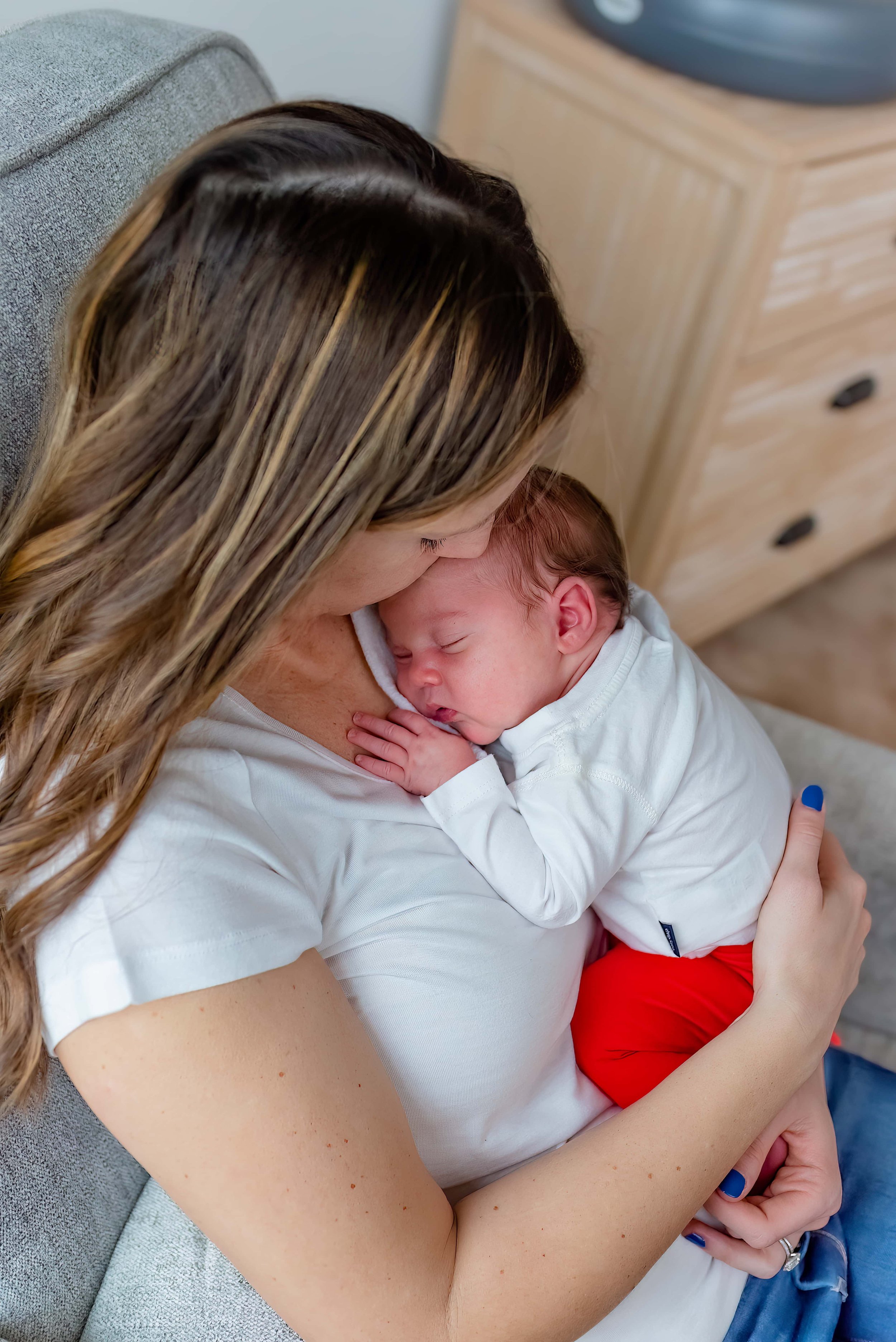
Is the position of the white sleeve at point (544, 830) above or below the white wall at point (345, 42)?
below

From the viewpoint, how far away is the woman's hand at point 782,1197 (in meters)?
0.86

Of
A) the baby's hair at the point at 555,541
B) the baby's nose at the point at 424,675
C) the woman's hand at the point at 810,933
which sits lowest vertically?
the woman's hand at the point at 810,933

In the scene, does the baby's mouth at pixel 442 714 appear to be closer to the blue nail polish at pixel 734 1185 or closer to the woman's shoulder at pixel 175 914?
the woman's shoulder at pixel 175 914

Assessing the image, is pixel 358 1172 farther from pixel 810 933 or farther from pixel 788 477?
pixel 788 477

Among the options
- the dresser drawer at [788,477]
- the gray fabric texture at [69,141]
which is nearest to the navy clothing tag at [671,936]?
the gray fabric texture at [69,141]

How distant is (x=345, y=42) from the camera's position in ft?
5.56

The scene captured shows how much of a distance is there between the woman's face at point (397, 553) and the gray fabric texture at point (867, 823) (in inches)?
22.1

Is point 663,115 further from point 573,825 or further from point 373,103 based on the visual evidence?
point 573,825

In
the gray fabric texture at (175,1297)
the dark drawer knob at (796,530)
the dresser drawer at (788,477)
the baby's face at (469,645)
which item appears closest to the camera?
the gray fabric texture at (175,1297)

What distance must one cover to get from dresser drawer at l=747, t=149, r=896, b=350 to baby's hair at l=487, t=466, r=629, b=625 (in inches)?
28.0

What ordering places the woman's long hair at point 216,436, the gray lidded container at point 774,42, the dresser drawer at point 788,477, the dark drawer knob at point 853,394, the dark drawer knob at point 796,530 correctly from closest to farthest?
1. the woman's long hair at point 216,436
2. the gray lidded container at point 774,42
3. the dresser drawer at point 788,477
4. the dark drawer knob at point 853,394
5. the dark drawer knob at point 796,530

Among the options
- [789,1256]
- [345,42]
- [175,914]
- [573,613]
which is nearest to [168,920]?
[175,914]

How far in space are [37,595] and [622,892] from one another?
61 cm

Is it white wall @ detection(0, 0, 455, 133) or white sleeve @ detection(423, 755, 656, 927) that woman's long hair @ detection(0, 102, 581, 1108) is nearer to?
white sleeve @ detection(423, 755, 656, 927)
